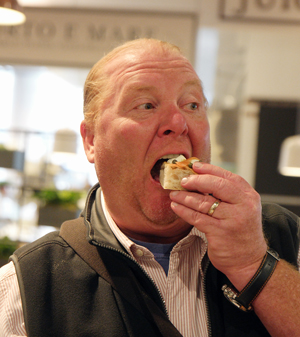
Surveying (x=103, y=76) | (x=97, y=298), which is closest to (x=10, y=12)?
(x=103, y=76)

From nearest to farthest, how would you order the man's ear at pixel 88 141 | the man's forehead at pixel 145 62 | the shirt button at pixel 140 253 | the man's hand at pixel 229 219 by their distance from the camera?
the man's hand at pixel 229 219
the shirt button at pixel 140 253
the man's forehead at pixel 145 62
the man's ear at pixel 88 141

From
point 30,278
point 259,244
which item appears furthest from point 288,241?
point 30,278

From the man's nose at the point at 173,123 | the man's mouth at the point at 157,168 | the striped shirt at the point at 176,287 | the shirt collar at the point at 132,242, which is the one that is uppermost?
the man's nose at the point at 173,123

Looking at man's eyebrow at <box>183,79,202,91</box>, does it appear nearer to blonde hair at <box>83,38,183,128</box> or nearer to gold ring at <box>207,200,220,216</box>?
blonde hair at <box>83,38,183,128</box>

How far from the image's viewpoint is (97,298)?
1115 millimetres

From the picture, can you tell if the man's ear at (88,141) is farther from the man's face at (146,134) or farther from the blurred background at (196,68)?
the blurred background at (196,68)

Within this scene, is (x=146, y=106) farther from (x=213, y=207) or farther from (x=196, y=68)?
(x=196, y=68)

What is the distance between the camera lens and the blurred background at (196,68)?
3646 mm

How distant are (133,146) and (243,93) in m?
4.21

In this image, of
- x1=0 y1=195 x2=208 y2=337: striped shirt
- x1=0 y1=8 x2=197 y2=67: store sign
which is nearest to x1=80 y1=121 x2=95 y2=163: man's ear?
x1=0 y1=195 x2=208 y2=337: striped shirt

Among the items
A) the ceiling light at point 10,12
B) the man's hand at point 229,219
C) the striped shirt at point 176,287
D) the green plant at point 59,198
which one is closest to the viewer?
the man's hand at point 229,219

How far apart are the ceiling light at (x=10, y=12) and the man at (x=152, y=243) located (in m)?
1.29

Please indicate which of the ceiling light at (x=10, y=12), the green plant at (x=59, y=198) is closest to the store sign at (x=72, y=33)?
the ceiling light at (x=10, y=12)

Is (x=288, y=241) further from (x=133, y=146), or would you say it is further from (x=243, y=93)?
(x=243, y=93)
